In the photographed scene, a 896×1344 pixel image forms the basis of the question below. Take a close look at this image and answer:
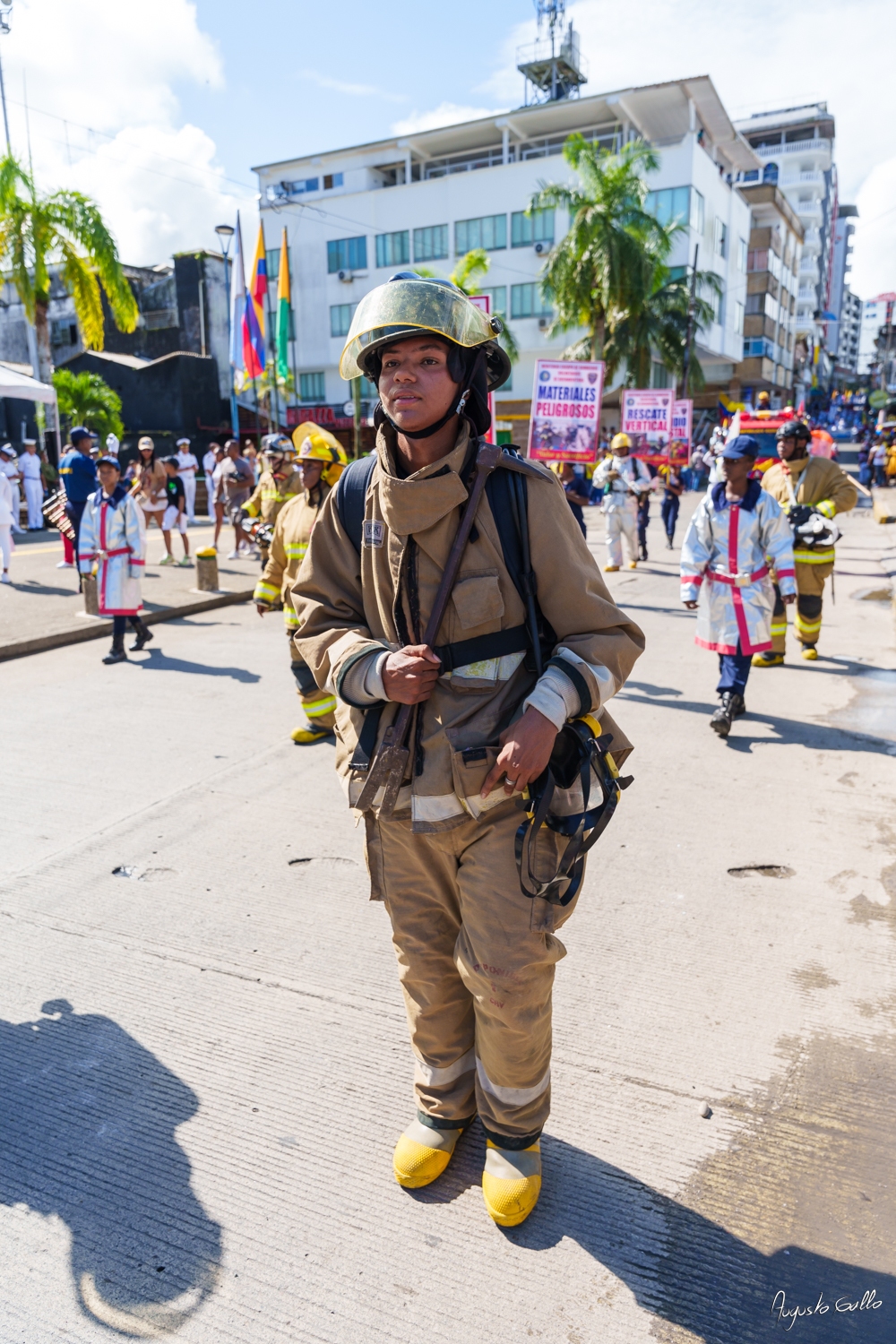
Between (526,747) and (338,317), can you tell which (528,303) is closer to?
(338,317)

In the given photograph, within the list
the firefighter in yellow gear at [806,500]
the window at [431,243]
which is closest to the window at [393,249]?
the window at [431,243]

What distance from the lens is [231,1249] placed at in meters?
2.19

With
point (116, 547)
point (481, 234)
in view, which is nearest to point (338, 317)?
point (481, 234)

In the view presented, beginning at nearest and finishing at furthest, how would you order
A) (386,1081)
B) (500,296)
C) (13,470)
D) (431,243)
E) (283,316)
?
(386,1081) → (13,470) → (283,316) → (500,296) → (431,243)

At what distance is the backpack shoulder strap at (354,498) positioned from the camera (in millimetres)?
2246

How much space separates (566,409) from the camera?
12.5 meters

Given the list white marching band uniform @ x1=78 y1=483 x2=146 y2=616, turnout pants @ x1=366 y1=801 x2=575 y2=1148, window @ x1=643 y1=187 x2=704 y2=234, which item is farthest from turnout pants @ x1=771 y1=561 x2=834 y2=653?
window @ x1=643 y1=187 x2=704 y2=234

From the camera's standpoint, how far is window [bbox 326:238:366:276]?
46531mm

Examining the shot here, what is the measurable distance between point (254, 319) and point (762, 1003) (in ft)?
65.9

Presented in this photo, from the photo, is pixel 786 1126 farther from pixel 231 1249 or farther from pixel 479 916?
pixel 231 1249

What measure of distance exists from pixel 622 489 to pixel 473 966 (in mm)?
10984

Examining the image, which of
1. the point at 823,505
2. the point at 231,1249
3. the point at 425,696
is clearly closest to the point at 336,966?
the point at 231,1249

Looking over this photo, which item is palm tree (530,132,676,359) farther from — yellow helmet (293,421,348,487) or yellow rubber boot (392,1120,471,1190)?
yellow rubber boot (392,1120,471,1190)

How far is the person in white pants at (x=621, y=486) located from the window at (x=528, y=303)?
104 feet
